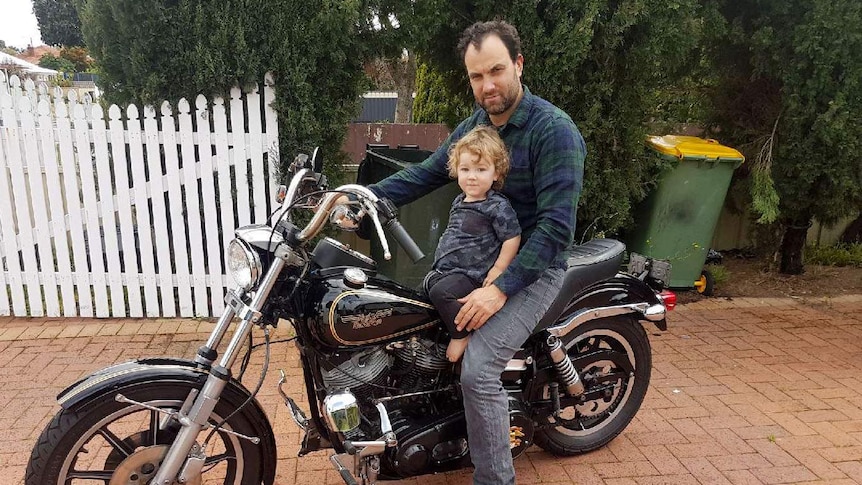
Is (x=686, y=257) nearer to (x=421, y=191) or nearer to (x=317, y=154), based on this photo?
(x=421, y=191)

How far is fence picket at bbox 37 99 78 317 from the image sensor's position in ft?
14.2

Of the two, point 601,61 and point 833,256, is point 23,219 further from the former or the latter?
point 833,256

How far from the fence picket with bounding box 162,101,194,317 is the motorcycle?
1.93m

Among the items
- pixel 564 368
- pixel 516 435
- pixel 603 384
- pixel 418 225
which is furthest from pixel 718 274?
pixel 516 435

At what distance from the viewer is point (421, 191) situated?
2.75 metres

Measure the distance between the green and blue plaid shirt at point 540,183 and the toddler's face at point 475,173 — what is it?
0.49ft

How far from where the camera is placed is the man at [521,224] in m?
2.20

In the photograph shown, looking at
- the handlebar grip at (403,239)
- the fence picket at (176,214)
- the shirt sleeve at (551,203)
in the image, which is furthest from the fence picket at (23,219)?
the shirt sleeve at (551,203)

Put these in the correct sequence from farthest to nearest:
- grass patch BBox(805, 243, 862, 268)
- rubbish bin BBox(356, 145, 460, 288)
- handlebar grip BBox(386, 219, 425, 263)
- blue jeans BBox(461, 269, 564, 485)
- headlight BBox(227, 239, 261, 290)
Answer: grass patch BBox(805, 243, 862, 268), rubbish bin BBox(356, 145, 460, 288), blue jeans BBox(461, 269, 564, 485), headlight BBox(227, 239, 261, 290), handlebar grip BBox(386, 219, 425, 263)

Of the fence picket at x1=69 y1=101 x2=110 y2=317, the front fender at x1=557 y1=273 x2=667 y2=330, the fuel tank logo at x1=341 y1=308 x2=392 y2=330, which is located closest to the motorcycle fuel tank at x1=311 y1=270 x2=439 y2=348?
the fuel tank logo at x1=341 y1=308 x2=392 y2=330

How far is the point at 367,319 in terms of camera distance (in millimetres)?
2146

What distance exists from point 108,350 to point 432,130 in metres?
6.12

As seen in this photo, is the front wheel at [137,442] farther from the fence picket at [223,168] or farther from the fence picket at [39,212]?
the fence picket at [39,212]

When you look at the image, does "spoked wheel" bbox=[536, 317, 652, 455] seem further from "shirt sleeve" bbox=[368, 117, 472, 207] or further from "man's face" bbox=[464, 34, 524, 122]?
"man's face" bbox=[464, 34, 524, 122]
